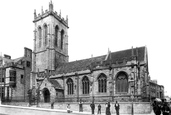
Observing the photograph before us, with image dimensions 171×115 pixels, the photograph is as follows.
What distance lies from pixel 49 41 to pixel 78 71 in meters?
12.8

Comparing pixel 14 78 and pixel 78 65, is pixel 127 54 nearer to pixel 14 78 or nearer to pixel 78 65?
pixel 78 65

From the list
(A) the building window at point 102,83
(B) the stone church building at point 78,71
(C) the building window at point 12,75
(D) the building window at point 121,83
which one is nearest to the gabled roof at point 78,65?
(B) the stone church building at point 78,71

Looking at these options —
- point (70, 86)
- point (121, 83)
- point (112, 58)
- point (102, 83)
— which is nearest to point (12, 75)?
point (70, 86)

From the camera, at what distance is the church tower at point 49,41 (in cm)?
4531

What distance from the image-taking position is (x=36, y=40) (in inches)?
1930

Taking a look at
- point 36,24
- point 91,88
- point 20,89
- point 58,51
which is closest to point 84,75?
point 91,88

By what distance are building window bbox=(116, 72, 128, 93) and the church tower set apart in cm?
1868

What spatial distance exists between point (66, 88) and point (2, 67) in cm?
1856

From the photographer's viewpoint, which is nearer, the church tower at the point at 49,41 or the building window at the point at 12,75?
the building window at the point at 12,75

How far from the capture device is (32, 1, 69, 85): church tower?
4531cm

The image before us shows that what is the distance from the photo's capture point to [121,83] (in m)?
31.6

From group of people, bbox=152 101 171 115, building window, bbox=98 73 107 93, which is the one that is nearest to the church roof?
building window, bbox=98 73 107 93

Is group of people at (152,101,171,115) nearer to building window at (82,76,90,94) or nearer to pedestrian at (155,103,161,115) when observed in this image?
pedestrian at (155,103,161,115)

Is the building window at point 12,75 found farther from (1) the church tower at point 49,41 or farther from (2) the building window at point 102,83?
(2) the building window at point 102,83
